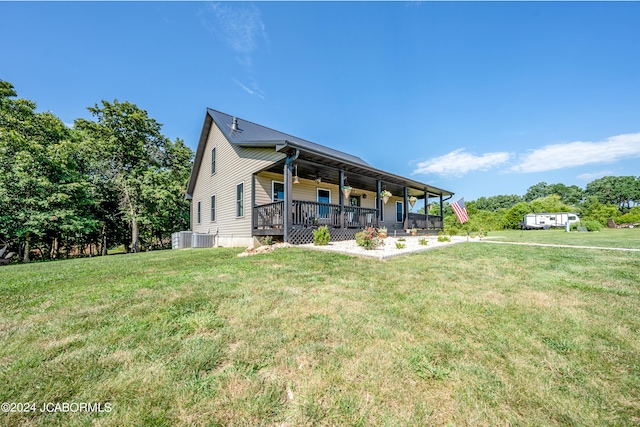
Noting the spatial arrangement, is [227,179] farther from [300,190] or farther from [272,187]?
[300,190]

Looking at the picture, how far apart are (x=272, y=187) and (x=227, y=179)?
115 inches

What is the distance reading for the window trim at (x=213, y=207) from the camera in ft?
43.1

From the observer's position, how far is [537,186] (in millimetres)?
58875

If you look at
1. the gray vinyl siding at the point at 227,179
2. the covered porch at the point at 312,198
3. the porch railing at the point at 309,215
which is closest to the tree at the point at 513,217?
the covered porch at the point at 312,198

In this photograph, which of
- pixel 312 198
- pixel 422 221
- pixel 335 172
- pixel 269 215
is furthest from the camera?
pixel 422 221

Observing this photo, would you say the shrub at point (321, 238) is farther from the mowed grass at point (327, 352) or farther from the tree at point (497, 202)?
the tree at point (497, 202)

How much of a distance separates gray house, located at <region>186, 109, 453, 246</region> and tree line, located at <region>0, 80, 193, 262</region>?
4.55 meters

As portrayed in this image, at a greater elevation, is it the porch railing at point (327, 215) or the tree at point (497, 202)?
the tree at point (497, 202)

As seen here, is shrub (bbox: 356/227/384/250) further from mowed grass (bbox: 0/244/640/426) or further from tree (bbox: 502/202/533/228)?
tree (bbox: 502/202/533/228)

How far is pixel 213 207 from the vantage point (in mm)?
13359

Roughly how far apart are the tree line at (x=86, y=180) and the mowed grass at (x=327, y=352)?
12784 mm

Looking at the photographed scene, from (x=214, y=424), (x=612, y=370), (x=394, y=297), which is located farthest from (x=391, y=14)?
(x=214, y=424)

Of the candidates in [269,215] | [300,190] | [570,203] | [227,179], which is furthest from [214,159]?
[570,203]

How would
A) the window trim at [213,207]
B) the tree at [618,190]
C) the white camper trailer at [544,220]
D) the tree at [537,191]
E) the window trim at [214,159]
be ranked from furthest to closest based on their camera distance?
the tree at [537,191]
the tree at [618,190]
the white camper trailer at [544,220]
the window trim at [213,207]
the window trim at [214,159]
